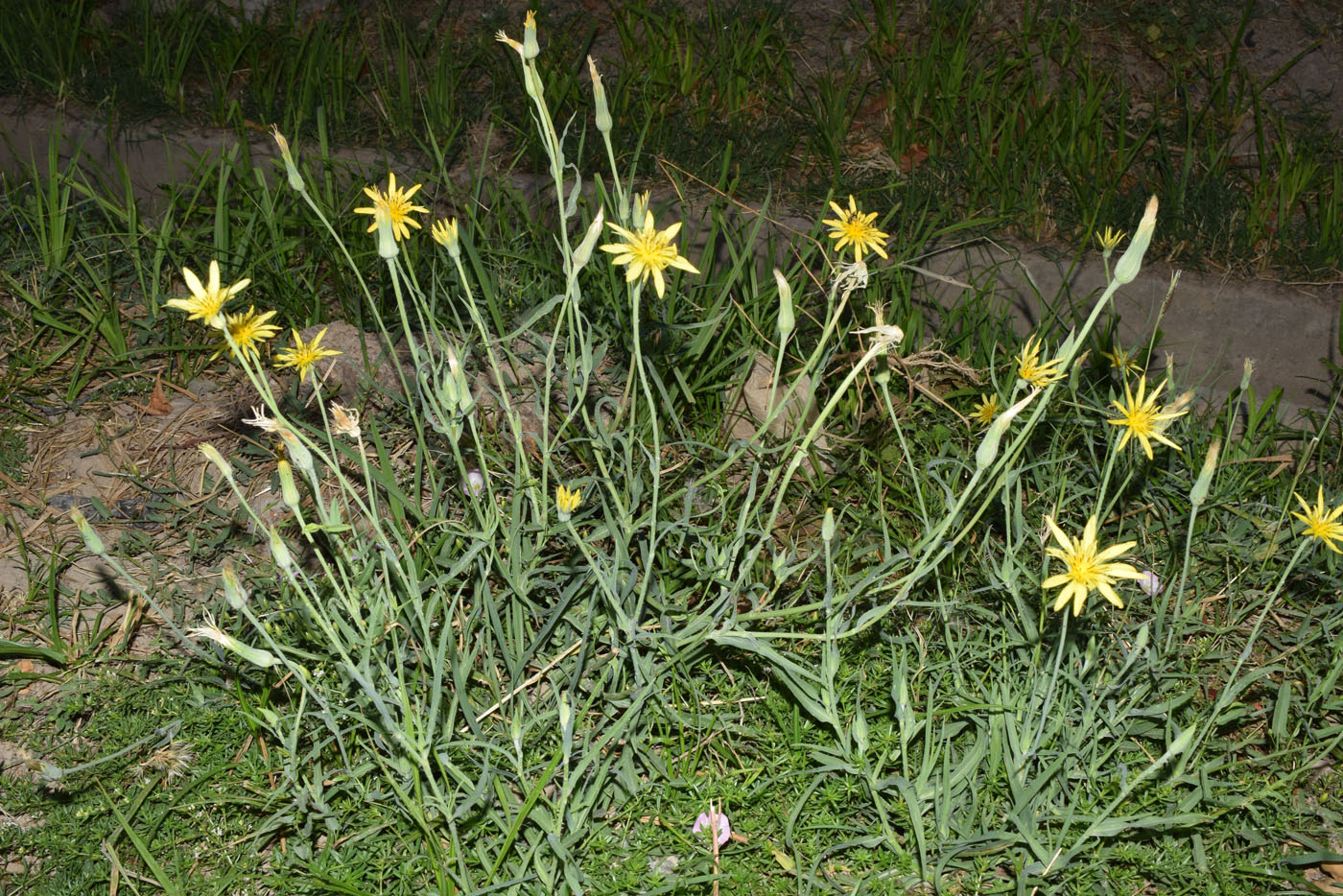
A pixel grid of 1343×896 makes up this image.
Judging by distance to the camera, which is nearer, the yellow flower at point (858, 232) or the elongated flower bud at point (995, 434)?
the elongated flower bud at point (995, 434)

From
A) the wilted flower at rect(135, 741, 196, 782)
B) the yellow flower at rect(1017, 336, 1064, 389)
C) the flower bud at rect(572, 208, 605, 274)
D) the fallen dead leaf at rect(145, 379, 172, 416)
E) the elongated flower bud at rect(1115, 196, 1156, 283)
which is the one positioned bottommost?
the fallen dead leaf at rect(145, 379, 172, 416)

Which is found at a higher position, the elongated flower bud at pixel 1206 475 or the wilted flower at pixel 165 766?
the elongated flower bud at pixel 1206 475

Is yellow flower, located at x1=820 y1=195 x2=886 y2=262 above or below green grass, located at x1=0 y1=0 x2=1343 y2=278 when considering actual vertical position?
above

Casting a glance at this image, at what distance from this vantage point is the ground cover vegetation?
5.53 ft

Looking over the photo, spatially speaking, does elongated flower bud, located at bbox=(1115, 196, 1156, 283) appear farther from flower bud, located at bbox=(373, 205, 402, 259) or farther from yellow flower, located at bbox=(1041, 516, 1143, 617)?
flower bud, located at bbox=(373, 205, 402, 259)

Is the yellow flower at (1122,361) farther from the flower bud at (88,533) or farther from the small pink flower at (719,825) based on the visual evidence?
the flower bud at (88,533)

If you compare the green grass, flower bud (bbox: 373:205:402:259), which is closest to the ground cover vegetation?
flower bud (bbox: 373:205:402:259)

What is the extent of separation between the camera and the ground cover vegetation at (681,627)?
1686 mm

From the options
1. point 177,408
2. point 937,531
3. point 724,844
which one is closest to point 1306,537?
point 937,531

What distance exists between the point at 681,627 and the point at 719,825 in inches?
15.4

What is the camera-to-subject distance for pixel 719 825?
1.77 m

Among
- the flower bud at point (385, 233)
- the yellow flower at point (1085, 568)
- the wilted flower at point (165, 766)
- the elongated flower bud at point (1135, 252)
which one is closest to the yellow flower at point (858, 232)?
the elongated flower bud at point (1135, 252)

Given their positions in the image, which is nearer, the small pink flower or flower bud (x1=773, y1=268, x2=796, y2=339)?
flower bud (x1=773, y1=268, x2=796, y2=339)

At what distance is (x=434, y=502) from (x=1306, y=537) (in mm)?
1533
